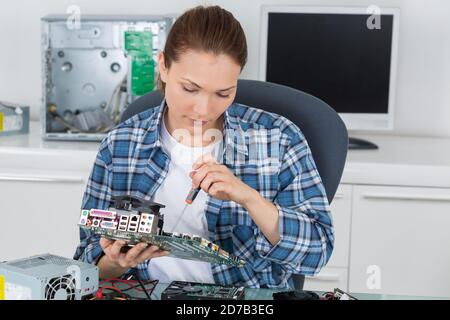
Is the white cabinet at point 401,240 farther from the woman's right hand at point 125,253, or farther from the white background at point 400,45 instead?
the woman's right hand at point 125,253

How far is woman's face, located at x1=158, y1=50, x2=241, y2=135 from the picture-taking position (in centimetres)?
142

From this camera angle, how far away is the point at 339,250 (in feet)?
8.10

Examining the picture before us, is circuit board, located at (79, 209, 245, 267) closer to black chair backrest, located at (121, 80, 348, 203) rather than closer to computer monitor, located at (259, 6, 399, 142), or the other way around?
black chair backrest, located at (121, 80, 348, 203)

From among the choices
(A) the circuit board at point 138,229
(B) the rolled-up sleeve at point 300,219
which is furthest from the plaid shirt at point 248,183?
(A) the circuit board at point 138,229

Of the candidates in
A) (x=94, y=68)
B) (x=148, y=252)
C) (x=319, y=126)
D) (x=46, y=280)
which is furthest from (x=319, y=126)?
(x=94, y=68)

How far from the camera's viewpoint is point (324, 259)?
1498 mm

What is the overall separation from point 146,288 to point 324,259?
36cm

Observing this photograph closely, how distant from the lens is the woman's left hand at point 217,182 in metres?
1.31

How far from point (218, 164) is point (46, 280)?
1.39 feet

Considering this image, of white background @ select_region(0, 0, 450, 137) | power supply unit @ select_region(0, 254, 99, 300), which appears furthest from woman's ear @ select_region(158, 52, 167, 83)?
white background @ select_region(0, 0, 450, 137)

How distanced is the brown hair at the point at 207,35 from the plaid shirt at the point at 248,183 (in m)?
0.18

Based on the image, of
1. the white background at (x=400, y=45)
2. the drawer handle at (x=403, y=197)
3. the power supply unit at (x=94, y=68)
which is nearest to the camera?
the drawer handle at (x=403, y=197)

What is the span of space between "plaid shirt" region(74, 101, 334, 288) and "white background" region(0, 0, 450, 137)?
133cm
